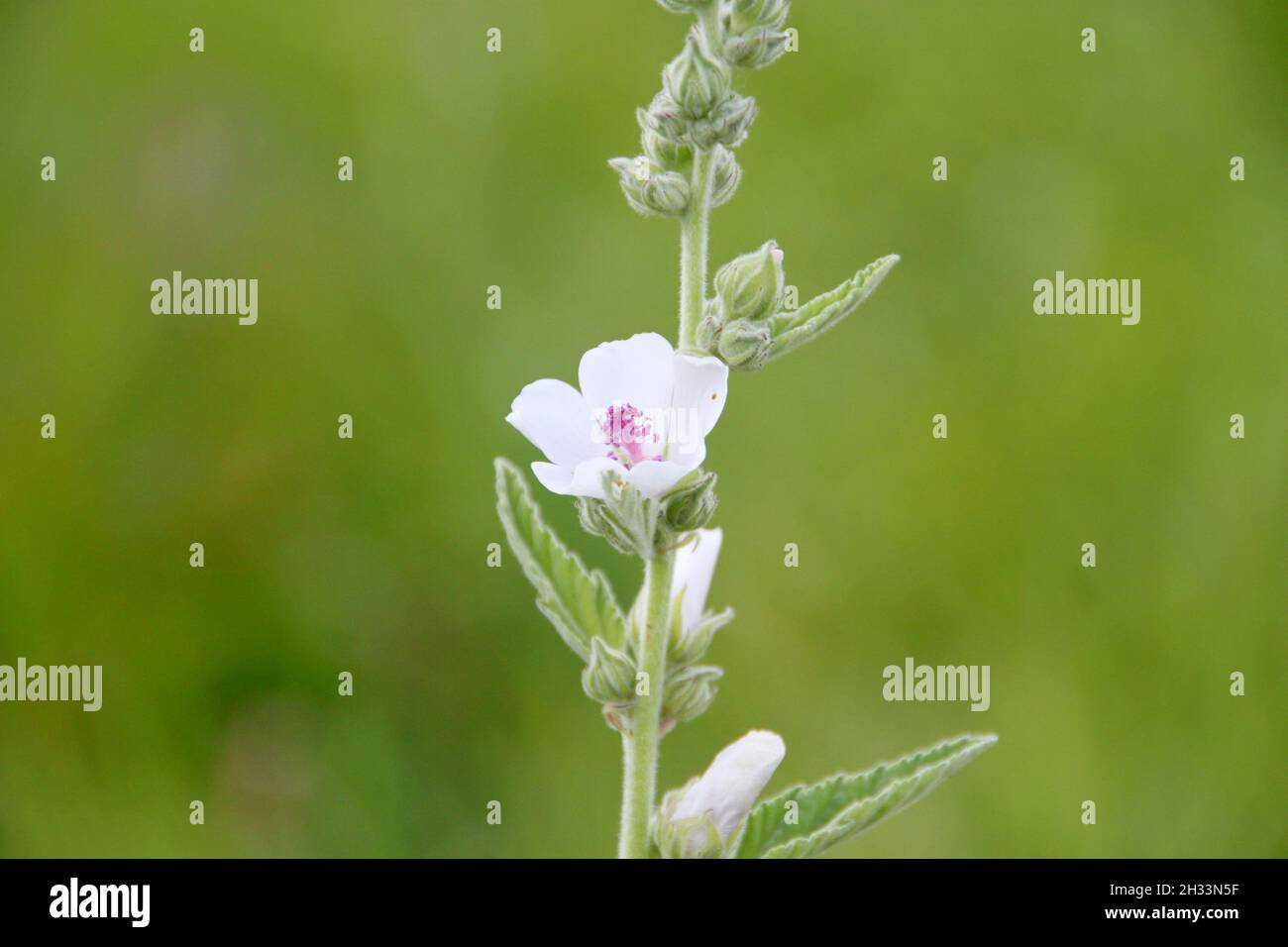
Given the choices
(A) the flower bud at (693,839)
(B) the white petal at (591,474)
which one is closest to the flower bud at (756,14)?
(B) the white petal at (591,474)

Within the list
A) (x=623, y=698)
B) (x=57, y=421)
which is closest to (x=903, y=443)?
(x=623, y=698)

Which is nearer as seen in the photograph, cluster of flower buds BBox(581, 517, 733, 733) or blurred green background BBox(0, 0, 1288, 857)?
cluster of flower buds BBox(581, 517, 733, 733)

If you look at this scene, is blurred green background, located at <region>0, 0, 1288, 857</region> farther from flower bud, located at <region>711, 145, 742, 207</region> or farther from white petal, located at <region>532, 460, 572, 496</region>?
flower bud, located at <region>711, 145, 742, 207</region>

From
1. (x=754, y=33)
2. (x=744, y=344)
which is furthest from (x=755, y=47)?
(x=744, y=344)

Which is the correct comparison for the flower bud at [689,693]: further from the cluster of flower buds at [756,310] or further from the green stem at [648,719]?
the cluster of flower buds at [756,310]

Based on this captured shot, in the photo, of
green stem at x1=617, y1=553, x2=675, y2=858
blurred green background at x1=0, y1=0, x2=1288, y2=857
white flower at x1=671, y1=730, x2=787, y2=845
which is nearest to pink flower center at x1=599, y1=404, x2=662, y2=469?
green stem at x1=617, y1=553, x2=675, y2=858
